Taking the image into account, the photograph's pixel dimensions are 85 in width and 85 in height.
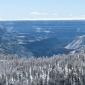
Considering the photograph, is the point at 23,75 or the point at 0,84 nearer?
the point at 0,84

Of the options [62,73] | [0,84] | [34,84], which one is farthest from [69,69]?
[0,84]

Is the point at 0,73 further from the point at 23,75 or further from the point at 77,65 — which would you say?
the point at 77,65

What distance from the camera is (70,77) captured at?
477 ft

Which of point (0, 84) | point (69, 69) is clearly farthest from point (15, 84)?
point (69, 69)

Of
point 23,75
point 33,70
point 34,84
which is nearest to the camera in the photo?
point 34,84

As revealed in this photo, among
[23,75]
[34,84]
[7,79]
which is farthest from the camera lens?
[23,75]

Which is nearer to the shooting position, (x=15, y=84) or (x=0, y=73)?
(x=15, y=84)

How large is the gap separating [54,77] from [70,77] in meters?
8.50

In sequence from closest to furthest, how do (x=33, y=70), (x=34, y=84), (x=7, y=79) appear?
1. (x=34, y=84)
2. (x=7, y=79)
3. (x=33, y=70)

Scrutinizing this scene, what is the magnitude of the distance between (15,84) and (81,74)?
29.2 m

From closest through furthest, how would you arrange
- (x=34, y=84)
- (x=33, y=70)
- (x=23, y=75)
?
(x=34, y=84), (x=23, y=75), (x=33, y=70)

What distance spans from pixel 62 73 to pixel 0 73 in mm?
34687

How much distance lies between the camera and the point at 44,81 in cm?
14762

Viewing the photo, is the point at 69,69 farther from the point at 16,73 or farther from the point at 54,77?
the point at 16,73
